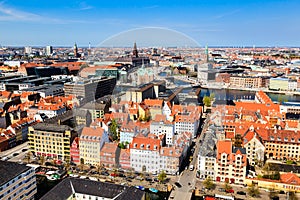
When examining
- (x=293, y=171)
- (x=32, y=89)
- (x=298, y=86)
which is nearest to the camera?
(x=293, y=171)

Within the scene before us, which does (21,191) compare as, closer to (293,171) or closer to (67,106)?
(293,171)

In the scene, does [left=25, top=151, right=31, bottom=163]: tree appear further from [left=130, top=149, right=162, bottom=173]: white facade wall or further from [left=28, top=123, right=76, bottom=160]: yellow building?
[left=130, top=149, right=162, bottom=173]: white facade wall

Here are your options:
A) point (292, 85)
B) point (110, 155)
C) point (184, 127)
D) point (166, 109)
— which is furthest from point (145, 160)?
point (292, 85)

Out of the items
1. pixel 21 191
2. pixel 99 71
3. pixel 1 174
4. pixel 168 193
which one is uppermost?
pixel 99 71

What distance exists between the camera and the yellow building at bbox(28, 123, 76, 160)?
30.7 ft

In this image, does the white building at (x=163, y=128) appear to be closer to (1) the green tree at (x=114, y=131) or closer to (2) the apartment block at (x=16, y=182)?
(1) the green tree at (x=114, y=131)

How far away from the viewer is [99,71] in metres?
22.3

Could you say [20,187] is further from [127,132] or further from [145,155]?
[127,132]

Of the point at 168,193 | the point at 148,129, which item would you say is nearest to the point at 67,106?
the point at 148,129

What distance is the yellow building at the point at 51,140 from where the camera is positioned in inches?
368

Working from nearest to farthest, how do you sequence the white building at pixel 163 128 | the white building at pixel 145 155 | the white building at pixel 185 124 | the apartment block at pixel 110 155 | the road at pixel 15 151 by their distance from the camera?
the white building at pixel 145 155 < the apartment block at pixel 110 155 < the road at pixel 15 151 < the white building at pixel 163 128 < the white building at pixel 185 124

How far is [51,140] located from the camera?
9.54m

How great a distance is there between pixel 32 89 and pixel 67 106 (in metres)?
5.12

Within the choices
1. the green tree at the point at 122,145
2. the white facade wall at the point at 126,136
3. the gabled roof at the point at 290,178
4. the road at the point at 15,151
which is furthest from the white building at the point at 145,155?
the road at the point at 15,151
